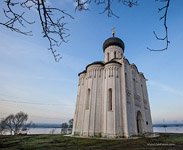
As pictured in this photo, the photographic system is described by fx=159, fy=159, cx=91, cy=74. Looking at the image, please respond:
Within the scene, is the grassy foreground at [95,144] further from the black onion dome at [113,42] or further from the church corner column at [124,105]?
the black onion dome at [113,42]

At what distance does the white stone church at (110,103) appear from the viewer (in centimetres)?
1817

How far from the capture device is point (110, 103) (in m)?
19.4

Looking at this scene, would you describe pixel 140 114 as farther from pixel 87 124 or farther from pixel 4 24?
pixel 4 24

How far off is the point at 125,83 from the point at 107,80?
242 centimetres

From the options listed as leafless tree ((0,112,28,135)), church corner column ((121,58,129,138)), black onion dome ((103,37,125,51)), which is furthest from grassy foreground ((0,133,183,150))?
leafless tree ((0,112,28,135))

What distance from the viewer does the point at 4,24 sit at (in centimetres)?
199

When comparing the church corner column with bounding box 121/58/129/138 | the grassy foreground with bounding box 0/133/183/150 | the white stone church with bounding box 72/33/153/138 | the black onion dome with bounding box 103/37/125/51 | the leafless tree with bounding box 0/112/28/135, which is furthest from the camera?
the leafless tree with bounding box 0/112/28/135

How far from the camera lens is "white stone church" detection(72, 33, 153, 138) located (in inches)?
715

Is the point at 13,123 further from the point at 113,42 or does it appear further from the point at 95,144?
the point at 95,144

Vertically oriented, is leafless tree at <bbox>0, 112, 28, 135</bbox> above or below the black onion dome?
below

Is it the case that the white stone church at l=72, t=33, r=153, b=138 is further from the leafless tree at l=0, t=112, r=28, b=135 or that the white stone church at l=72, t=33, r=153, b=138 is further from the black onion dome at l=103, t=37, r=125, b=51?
the leafless tree at l=0, t=112, r=28, b=135

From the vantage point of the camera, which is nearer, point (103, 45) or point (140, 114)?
point (140, 114)

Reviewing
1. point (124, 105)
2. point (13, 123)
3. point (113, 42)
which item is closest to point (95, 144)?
point (124, 105)

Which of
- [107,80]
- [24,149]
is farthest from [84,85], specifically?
[24,149]
